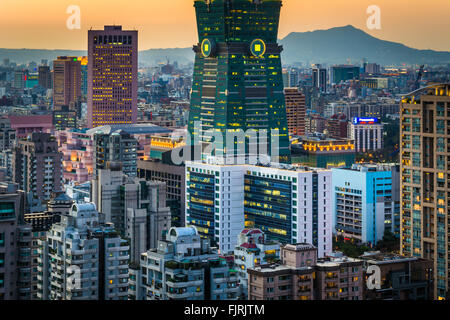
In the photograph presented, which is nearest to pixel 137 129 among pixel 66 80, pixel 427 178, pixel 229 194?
pixel 229 194

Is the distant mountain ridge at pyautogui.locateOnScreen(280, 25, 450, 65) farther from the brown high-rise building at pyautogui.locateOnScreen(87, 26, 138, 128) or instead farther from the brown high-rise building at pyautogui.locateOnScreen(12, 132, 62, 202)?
the brown high-rise building at pyautogui.locateOnScreen(12, 132, 62, 202)

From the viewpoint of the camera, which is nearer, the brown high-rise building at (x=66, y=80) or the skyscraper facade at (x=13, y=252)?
the skyscraper facade at (x=13, y=252)

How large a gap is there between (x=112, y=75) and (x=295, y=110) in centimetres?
1236

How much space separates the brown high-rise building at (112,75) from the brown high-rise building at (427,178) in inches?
1710

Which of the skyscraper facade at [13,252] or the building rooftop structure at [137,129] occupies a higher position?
the building rooftop structure at [137,129]

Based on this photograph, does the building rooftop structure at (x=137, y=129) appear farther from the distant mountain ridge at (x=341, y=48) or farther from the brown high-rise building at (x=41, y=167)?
the brown high-rise building at (x=41, y=167)

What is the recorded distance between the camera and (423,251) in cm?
2234

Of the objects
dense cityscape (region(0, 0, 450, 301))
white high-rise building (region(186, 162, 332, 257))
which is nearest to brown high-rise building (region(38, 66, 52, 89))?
dense cityscape (region(0, 0, 450, 301))

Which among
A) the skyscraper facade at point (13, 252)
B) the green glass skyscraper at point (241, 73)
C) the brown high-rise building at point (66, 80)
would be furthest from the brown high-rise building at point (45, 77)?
the skyscraper facade at point (13, 252)

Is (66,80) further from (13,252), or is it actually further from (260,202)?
(13,252)

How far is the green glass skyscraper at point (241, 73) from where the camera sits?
43.3 m

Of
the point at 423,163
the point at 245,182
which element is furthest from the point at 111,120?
the point at 423,163

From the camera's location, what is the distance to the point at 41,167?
117 feet
